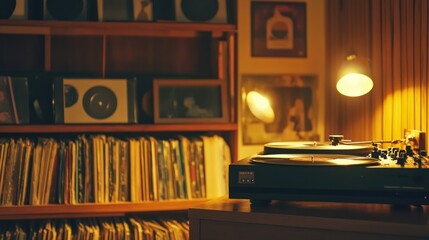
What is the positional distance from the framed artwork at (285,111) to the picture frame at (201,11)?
0.34 metres

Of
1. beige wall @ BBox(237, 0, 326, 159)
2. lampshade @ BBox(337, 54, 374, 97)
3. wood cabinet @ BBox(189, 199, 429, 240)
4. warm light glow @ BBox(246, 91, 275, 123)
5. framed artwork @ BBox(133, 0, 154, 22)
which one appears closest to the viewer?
wood cabinet @ BBox(189, 199, 429, 240)

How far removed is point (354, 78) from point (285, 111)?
2.74 feet

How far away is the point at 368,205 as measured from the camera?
127cm

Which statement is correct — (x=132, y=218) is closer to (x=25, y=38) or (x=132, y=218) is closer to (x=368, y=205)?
(x=25, y=38)

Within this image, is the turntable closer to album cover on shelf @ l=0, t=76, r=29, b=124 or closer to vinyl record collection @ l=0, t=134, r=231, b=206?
vinyl record collection @ l=0, t=134, r=231, b=206

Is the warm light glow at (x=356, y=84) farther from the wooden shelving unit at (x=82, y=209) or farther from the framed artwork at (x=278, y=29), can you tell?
the framed artwork at (x=278, y=29)

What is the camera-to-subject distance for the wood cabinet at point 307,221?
109 cm

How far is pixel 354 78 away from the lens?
5.25ft

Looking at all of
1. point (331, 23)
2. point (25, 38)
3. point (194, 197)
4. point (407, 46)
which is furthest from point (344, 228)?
point (25, 38)

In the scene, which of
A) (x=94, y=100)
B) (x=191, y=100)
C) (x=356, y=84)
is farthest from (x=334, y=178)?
(x=94, y=100)

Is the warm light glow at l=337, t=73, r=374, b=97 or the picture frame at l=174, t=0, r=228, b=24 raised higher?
the picture frame at l=174, t=0, r=228, b=24

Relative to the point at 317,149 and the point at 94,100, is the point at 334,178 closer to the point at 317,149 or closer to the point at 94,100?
the point at 317,149

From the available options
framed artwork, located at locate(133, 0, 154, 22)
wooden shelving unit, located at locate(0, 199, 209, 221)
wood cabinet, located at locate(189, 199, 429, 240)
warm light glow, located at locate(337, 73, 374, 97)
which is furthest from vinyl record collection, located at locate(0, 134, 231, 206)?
wood cabinet, located at locate(189, 199, 429, 240)

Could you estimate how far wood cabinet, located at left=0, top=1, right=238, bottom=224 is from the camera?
2035 mm
